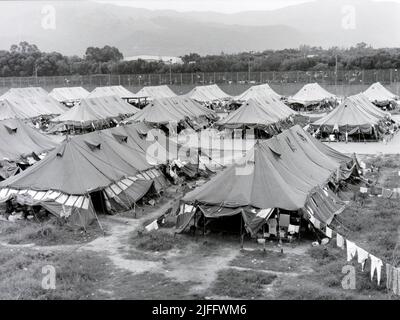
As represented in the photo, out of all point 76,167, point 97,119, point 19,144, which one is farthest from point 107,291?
point 97,119

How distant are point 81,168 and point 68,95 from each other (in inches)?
2049

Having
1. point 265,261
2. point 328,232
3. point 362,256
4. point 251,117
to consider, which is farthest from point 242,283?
point 251,117

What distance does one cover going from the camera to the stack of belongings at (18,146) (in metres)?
29.4

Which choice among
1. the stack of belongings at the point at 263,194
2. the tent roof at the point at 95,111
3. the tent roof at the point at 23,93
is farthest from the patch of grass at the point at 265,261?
the tent roof at the point at 23,93

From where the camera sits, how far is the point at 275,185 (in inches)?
793

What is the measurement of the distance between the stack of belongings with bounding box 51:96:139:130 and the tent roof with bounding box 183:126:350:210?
2879cm

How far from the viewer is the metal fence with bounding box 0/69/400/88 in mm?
85438

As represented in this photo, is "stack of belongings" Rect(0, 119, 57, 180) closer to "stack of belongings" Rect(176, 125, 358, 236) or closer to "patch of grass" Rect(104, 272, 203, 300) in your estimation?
"stack of belongings" Rect(176, 125, 358, 236)

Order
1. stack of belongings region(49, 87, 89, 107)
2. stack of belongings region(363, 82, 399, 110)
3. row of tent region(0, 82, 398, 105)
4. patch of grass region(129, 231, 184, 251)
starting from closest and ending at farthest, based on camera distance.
A: 1. patch of grass region(129, 231, 184, 251)
2. stack of belongings region(363, 82, 399, 110)
3. row of tent region(0, 82, 398, 105)
4. stack of belongings region(49, 87, 89, 107)

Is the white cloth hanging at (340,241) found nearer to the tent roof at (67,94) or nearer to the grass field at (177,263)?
the grass field at (177,263)

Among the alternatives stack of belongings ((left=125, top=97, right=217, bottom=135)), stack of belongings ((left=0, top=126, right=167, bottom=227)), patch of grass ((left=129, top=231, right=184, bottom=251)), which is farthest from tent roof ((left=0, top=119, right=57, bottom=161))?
patch of grass ((left=129, top=231, right=184, bottom=251))

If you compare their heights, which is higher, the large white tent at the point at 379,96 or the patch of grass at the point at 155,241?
the large white tent at the point at 379,96

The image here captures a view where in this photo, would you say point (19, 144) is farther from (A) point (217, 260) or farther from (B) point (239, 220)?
(A) point (217, 260)

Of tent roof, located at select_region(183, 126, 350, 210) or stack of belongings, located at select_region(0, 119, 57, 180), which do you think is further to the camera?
stack of belongings, located at select_region(0, 119, 57, 180)
